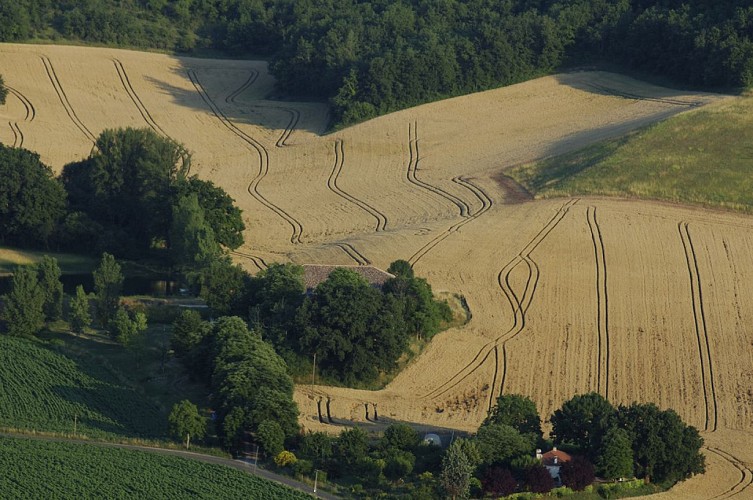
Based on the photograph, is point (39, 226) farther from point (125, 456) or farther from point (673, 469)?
point (673, 469)

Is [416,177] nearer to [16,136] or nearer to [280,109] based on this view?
[280,109]

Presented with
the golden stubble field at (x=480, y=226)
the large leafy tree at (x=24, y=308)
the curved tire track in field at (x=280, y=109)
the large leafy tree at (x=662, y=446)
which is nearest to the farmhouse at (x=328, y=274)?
the golden stubble field at (x=480, y=226)

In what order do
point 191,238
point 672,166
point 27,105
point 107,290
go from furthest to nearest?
point 27,105
point 672,166
point 191,238
point 107,290

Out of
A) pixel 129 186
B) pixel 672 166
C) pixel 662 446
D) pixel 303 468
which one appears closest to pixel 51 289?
pixel 129 186

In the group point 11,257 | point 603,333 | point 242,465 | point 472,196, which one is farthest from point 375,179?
point 242,465

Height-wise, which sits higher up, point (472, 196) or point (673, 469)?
point (472, 196)

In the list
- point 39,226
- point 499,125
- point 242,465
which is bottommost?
point 242,465
